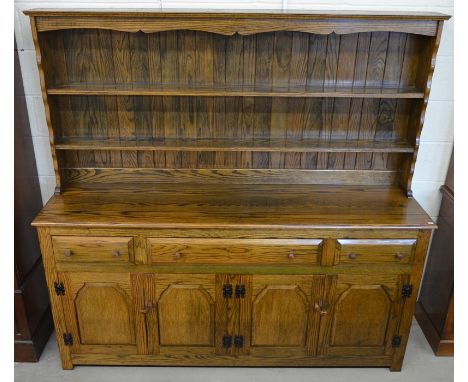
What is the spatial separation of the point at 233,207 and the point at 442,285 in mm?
1320

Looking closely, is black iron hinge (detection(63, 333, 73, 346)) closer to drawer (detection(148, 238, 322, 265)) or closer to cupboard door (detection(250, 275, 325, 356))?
drawer (detection(148, 238, 322, 265))

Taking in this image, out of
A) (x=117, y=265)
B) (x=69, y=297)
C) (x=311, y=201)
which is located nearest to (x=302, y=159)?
(x=311, y=201)

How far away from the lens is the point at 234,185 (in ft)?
8.03

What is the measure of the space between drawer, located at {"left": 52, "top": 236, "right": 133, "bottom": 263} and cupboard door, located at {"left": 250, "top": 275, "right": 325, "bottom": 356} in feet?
2.08

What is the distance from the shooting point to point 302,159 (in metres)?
2.45

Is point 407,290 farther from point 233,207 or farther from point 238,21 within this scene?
point 238,21

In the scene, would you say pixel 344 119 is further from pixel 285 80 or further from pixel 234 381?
pixel 234 381

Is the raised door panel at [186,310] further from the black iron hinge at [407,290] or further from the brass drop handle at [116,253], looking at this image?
the black iron hinge at [407,290]

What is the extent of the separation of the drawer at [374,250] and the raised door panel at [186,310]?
25.1 inches

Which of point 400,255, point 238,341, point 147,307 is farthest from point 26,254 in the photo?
point 400,255

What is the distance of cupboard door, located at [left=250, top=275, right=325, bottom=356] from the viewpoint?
7.16 ft

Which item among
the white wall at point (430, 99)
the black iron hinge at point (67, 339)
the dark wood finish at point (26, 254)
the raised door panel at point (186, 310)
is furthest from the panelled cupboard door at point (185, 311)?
the white wall at point (430, 99)

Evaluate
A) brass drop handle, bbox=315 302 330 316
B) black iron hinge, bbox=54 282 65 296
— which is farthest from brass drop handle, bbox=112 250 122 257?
brass drop handle, bbox=315 302 330 316

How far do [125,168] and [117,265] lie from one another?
0.56m
